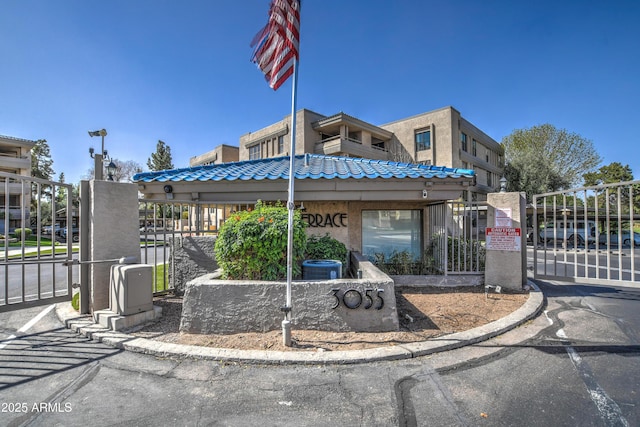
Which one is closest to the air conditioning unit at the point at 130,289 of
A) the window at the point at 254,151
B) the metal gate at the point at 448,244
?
the metal gate at the point at 448,244

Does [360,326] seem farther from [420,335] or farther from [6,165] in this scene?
[6,165]

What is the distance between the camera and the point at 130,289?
4773 millimetres

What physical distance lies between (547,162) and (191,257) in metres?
38.2

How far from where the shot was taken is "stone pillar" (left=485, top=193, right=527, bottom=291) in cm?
718

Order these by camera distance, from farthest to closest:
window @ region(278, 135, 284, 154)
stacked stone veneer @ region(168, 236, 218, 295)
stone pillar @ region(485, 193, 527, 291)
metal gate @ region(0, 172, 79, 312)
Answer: window @ region(278, 135, 284, 154) → stone pillar @ region(485, 193, 527, 291) → stacked stone veneer @ region(168, 236, 218, 295) → metal gate @ region(0, 172, 79, 312)

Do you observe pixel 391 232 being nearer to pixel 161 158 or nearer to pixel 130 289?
pixel 130 289

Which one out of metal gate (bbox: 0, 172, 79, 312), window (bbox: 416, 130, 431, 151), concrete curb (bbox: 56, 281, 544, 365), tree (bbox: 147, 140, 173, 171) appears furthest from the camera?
tree (bbox: 147, 140, 173, 171)

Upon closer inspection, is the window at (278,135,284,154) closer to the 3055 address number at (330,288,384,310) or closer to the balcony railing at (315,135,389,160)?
the balcony railing at (315,135,389,160)

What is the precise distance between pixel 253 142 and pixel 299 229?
31.9 metres

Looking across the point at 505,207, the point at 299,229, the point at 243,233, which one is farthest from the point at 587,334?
the point at 243,233

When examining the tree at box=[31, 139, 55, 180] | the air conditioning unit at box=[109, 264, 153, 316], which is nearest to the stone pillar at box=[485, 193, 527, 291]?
the air conditioning unit at box=[109, 264, 153, 316]

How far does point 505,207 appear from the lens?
7.37 m

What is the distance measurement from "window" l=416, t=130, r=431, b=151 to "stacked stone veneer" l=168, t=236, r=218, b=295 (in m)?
28.9

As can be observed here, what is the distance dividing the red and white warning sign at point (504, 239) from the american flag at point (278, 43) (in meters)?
6.00
